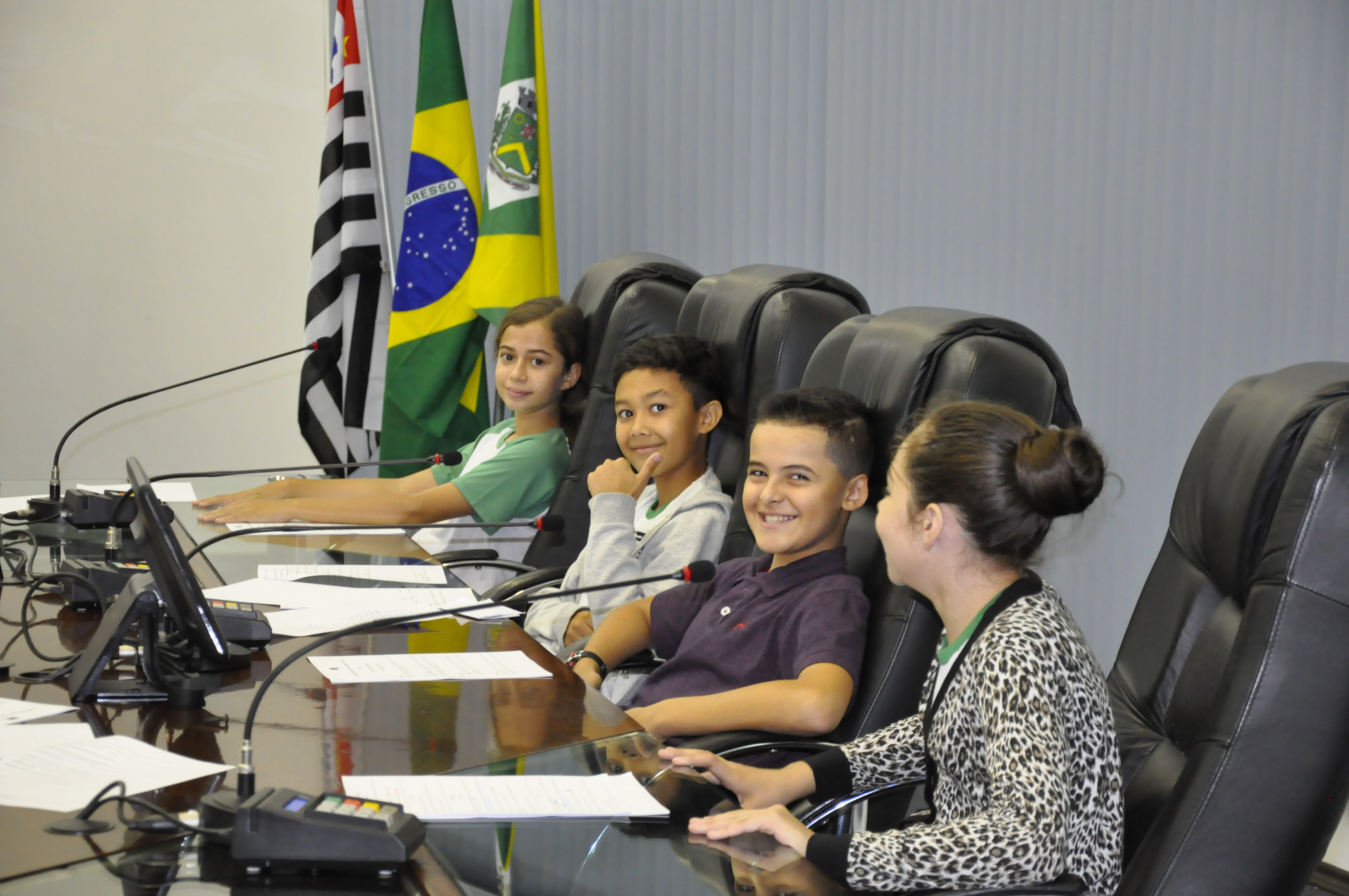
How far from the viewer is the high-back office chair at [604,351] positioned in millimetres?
2840

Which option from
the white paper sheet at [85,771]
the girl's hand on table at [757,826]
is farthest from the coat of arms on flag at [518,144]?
the girl's hand on table at [757,826]

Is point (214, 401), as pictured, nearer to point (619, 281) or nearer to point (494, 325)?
point (494, 325)

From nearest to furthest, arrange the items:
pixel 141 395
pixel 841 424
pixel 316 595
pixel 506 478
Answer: pixel 841 424
pixel 316 595
pixel 141 395
pixel 506 478

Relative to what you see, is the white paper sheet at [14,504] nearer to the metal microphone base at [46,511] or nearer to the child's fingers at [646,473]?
the metal microphone base at [46,511]

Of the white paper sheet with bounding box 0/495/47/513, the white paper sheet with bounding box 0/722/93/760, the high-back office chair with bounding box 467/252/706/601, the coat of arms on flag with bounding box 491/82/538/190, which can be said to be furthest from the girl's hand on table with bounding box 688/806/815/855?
the coat of arms on flag with bounding box 491/82/538/190

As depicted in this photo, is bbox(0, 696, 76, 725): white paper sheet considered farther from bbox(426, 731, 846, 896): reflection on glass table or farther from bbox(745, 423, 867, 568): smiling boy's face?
bbox(745, 423, 867, 568): smiling boy's face

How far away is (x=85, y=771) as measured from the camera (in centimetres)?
109

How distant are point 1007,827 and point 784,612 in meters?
0.69

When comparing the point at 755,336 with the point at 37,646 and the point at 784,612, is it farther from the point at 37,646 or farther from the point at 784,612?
the point at 37,646

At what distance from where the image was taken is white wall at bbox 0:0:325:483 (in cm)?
491

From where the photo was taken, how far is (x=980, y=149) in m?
2.96

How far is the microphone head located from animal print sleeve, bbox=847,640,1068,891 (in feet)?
1.61

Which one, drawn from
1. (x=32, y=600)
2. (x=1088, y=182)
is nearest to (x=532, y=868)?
(x=32, y=600)

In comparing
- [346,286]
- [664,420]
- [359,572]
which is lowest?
[359,572]
